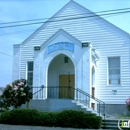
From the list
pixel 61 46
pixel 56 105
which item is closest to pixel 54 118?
pixel 56 105

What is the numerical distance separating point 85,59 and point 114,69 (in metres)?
2.98

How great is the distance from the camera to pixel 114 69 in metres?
22.8

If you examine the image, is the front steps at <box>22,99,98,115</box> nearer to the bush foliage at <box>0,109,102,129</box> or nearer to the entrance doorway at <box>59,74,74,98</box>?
the bush foliage at <box>0,109,102,129</box>

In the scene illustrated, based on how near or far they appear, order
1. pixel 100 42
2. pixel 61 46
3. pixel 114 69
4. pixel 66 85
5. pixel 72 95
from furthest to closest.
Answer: pixel 66 85 → pixel 100 42 → pixel 72 95 → pixel 114 69 → pixel 61 46

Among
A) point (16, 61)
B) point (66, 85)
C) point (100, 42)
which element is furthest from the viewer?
point (16, 61)

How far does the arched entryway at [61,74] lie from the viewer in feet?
78.4

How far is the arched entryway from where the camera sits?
2391 centimetres

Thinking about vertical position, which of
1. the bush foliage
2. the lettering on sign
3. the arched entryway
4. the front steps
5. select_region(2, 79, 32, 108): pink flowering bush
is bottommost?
the bush foliage

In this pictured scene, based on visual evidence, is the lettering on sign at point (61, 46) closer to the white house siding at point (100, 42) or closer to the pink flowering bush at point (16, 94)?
the white house siding at point (100, 42)

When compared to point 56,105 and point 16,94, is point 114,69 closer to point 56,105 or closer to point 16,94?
point 56,105

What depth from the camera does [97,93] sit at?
2291 centimetres

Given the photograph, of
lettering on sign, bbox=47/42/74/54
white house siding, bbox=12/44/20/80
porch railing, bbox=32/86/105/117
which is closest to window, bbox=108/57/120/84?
porch railing, bbox=32/86/105/117

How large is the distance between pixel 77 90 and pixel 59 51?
12.0 feet

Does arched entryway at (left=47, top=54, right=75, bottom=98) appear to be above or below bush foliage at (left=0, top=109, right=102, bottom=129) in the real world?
above
